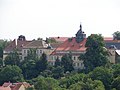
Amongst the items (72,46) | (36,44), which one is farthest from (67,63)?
(36,44)

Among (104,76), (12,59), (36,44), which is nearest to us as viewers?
(104,76)

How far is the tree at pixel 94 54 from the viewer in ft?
280

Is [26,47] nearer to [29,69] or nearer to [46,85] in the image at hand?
[29,69]

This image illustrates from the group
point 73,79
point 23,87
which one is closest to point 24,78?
point 23,87

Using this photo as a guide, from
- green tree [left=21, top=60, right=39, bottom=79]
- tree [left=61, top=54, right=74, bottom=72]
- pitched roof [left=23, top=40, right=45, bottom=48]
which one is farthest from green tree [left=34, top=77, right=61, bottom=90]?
pitched roof [left=23, top=40, right=45, bottom=48]

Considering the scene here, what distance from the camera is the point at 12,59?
96.3 m

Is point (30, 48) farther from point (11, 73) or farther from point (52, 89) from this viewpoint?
point (52, 89)

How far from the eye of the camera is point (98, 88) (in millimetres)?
67812

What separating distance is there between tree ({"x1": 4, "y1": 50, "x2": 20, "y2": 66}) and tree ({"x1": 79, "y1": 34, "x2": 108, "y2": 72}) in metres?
10.7

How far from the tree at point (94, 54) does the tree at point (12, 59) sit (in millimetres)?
10719

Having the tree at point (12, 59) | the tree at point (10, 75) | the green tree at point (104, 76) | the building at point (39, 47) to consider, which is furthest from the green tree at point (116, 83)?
the tree at point (12, 59)

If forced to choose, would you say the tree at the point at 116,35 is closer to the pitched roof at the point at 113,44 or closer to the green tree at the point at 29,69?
the pitched roof at the point at 113,44

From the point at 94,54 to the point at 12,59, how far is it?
1442cm

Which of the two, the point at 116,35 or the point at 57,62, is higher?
the point at 116,35
